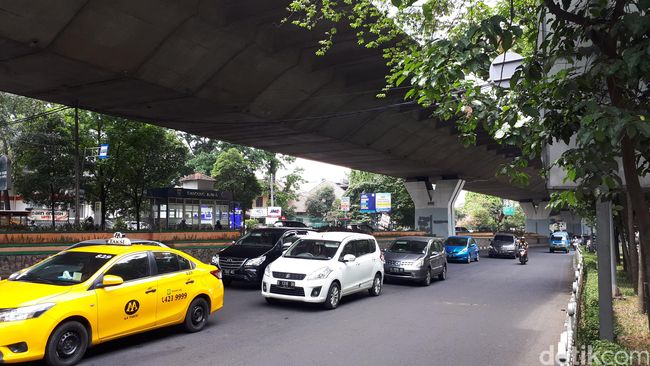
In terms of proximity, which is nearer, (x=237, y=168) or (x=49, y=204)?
(x=49, y=204)

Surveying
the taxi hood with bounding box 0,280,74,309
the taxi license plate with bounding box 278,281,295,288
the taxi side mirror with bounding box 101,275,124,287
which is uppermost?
the taxi side mirror with bounding box 101,275,124,287

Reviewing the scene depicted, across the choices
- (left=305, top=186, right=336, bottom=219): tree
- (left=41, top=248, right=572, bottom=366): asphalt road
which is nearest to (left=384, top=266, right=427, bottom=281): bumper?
(left=41, top=248, right=572, bottom=366): asphalt road

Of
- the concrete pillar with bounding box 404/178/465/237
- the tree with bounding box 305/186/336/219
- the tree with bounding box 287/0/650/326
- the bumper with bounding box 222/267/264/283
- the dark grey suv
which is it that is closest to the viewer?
the tree with bounding box 287/0/650/326

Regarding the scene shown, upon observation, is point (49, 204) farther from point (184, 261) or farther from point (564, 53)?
point (564, 53)

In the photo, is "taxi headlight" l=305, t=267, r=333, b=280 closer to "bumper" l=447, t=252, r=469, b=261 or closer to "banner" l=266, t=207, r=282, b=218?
"bumper" l=447, t=252, r=469, b=261

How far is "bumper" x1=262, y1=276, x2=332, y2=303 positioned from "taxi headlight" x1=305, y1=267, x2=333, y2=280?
68mm

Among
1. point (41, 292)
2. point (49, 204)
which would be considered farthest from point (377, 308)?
point (49, 204)

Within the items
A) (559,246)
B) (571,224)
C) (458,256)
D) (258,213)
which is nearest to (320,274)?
(458,256)

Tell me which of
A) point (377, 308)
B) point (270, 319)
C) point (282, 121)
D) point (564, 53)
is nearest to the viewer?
point (564, 53)

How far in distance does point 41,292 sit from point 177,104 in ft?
35.3

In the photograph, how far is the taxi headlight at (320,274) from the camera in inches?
416

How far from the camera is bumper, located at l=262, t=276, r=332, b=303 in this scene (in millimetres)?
10461

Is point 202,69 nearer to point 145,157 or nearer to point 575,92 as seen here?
point 575,92

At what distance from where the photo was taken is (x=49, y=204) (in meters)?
30.0
